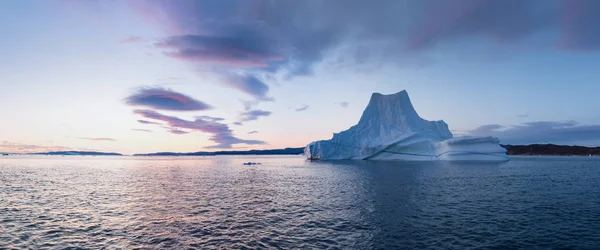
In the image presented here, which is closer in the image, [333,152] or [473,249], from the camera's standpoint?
Answer: [473,249]

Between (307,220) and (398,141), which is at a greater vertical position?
(398,141)

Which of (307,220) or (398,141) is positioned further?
(398,141)

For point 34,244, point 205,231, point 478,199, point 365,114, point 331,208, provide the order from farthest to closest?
point 365,114 < point 478,199 < point 331,208 < point 205,231 < point 34,244

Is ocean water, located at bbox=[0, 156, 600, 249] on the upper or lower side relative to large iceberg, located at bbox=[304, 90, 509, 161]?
lower

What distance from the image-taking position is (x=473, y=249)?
1213 cm

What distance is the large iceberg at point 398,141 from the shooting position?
73688 mm

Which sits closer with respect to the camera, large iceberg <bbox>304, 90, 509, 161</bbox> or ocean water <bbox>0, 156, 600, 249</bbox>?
ocean water <bbox>0, 156, 600, 249</bbox>

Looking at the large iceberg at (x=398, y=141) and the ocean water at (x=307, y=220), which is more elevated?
the large iceberg at (x=398, y=141)

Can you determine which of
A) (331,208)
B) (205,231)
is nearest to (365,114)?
(331,208)

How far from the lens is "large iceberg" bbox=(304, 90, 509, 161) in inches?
2901

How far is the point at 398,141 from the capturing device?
7731 centimetres

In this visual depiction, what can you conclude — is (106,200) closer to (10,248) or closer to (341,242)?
(10,248)

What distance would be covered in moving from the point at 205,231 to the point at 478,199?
1957 centimetres

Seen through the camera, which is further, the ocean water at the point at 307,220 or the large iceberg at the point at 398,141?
the large iceberg at the point at 398,141
